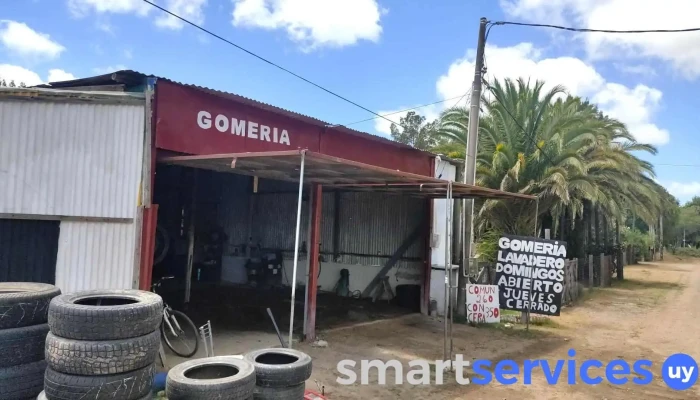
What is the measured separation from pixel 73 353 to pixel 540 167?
49.6 feet

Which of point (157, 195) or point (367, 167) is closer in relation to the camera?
point (367, 167)

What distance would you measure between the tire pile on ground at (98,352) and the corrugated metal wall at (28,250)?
94.4 inches

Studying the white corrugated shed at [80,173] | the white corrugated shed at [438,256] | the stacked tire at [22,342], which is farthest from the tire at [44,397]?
the white corrugated shed at [438,256]

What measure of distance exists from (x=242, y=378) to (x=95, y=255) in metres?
3.31

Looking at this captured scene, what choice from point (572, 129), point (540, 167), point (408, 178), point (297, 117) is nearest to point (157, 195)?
point (297, 117)

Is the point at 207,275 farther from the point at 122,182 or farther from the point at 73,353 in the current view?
the point at 73,353

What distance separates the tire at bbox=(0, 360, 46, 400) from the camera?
416cm

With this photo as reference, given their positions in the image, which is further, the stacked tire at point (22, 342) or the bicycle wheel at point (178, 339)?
the bicycle wheel at point (178, 339)

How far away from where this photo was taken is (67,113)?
6203 millimetres

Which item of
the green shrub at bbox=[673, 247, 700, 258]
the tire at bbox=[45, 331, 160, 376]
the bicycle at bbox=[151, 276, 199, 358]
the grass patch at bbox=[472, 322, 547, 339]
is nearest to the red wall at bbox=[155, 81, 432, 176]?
the bicycle at bbox=[151, 276, 199, 358]

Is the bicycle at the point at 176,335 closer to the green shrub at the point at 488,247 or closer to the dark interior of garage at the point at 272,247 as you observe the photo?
the dark interior of garage at the point at 272,247

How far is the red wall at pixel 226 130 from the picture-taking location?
22.5ft

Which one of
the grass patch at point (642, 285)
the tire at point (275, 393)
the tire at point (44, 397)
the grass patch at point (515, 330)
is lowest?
the grass patch at point (515, 330)

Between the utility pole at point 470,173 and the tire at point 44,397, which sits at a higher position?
the utility pole at point 470,173
